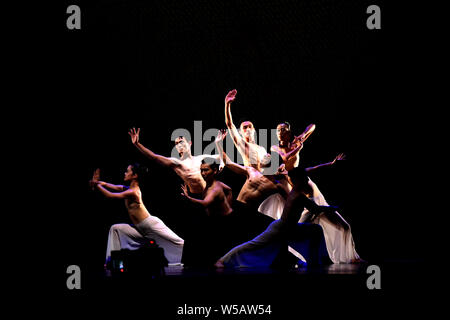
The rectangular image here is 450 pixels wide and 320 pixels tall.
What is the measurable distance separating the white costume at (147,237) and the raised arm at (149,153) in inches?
31.5

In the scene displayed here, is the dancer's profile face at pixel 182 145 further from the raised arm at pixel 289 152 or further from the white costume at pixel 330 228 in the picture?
the white costume at pixel 330 228

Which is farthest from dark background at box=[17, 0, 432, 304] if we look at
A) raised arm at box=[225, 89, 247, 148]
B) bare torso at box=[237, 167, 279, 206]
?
bare torso at box=[237, 167, 279, 206]

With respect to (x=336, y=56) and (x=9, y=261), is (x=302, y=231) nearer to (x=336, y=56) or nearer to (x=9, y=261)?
(x=336, y=56)

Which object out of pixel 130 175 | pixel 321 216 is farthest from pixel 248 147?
pixel 130 175

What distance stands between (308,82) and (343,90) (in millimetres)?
541

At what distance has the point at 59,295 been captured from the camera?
415 cm

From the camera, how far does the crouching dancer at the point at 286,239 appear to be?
5.33 metres

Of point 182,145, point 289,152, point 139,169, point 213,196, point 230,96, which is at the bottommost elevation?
point 213,196

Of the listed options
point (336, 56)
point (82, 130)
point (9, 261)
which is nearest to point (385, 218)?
point (336, 56)

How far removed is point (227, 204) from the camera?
6.20 meters

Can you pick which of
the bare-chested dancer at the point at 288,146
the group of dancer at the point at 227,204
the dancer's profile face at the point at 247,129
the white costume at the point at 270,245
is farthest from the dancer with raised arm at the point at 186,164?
the white costume at the point at 270,245

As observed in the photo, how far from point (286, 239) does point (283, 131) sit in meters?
1.74

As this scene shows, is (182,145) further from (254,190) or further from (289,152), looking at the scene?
(289,152)

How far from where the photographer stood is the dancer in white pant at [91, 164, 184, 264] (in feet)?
22.0
